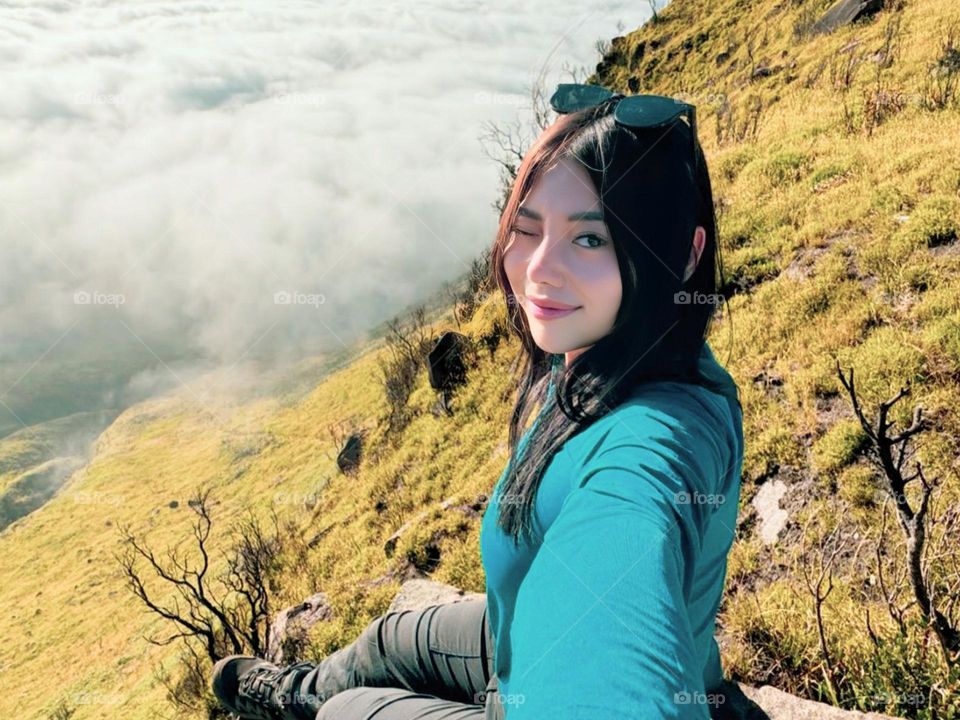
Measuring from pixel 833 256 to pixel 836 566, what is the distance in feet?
12.9

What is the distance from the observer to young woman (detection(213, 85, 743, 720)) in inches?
32.9

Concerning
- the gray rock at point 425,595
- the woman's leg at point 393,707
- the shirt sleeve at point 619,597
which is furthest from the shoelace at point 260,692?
the shirt sleeve at point 619,597

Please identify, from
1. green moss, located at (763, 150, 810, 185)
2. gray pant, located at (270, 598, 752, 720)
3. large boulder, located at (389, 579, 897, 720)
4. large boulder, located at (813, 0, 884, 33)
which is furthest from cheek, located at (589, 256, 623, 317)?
large boulder, located at (813, 0, 884, 33)

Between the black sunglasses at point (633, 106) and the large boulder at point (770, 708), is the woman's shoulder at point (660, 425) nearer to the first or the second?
the black sunglasses at point (633, 106)

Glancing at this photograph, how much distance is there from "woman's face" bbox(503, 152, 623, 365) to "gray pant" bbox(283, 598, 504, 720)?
126 centimetres

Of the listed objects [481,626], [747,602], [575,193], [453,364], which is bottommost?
[453,364]

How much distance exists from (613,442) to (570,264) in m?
0.45

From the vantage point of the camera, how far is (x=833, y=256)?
21.0 ft

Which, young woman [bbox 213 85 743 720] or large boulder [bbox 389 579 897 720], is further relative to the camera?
large boulder [bbox 389 579 897 720]

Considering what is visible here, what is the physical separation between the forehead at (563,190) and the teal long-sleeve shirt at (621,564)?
45cm

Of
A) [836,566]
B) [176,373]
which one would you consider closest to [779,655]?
[836,566]

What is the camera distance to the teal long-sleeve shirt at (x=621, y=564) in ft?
2.63

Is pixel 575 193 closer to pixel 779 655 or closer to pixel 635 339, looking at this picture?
pixel 635 339

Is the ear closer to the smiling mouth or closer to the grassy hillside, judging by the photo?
the smiling mouth
